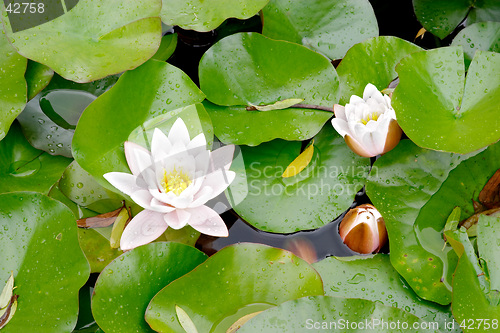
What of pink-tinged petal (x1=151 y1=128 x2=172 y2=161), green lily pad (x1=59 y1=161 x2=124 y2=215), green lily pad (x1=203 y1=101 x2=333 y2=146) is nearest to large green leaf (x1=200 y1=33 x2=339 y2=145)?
green lily pad (x1=203 y1=101 x2=333 y2=146)

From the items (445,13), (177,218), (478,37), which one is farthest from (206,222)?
Result: (445,13)

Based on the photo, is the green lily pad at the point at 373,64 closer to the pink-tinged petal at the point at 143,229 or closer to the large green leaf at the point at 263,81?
the large green leaf at the point at 263,81

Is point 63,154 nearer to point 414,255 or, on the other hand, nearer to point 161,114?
point 161,114

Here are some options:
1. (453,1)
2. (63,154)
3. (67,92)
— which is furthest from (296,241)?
(453,1)

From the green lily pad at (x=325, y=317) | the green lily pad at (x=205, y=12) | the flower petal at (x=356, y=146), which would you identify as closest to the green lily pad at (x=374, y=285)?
the green lily pad at (x=325, y=317)

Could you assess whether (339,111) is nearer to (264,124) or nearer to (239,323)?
(264,124)
